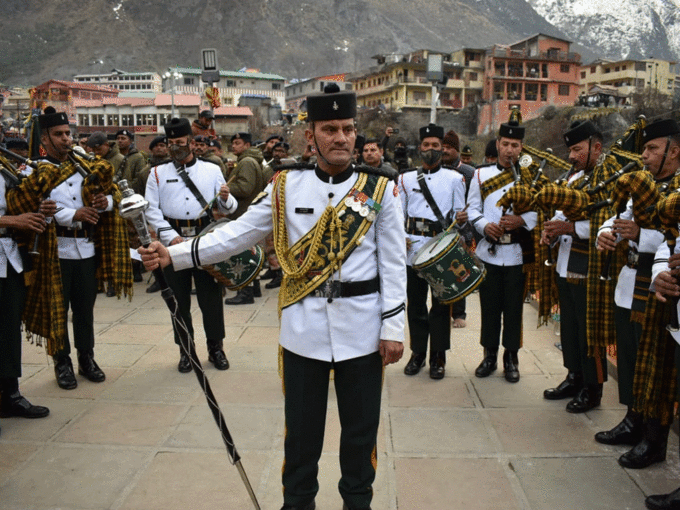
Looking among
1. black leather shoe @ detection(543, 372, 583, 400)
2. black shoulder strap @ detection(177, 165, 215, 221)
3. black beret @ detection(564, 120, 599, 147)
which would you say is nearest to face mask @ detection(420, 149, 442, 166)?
black beret @ detection(564, 120, 599, 147)

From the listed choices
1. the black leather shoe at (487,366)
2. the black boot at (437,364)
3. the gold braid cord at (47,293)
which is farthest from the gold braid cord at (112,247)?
the black leather shoe at (487,366)

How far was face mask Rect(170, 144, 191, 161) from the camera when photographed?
5.27 meters

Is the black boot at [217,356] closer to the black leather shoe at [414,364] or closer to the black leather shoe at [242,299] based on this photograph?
the black leather shoe at [414,364]

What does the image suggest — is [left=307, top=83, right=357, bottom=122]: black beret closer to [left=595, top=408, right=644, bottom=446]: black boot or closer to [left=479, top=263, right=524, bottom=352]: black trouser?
[left=595, top=408, right=644, bottom=446]: black boot

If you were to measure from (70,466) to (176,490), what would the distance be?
721mm

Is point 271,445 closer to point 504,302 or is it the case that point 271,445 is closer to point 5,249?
point 5,249

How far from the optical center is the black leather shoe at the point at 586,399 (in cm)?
437

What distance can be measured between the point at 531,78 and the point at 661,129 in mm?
57343

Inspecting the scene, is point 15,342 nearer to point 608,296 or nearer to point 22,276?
point 22,276

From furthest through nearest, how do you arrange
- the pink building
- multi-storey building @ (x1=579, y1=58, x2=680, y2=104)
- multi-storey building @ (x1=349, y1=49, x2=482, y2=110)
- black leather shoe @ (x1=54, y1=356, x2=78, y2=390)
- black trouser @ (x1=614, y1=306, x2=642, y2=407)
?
multi-storey building @ (x1=579, y1=58, x2=680, y2=104) → multi-storey building @ (x1=349, y1=49, x2=482, y2=110) → the pink building → black leather shoe @ (x1=54, y1=356, x2=78, y2=390) → black trouser @ (x1=614, y1=306, x2=642, y2=407)

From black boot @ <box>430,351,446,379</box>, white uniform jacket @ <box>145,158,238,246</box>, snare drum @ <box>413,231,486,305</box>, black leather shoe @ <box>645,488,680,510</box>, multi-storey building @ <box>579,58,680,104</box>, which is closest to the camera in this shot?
black leather shoe @ <box>645,488,680,510</box>

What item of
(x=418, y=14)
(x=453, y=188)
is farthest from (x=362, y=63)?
(x=453, y=188)

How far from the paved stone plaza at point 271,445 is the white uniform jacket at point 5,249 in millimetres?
1029

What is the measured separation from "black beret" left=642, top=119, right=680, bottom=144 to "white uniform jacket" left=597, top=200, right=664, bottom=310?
1.48 ft
